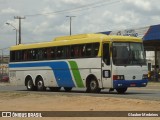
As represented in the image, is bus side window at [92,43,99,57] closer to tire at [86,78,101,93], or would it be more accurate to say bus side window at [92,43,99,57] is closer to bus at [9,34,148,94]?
bus at [9,34,148,94]

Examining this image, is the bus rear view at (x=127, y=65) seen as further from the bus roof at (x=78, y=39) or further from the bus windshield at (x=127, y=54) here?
the bus roof at (x=78, y=39)

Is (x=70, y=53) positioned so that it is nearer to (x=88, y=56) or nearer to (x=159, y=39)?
(x=88, y=56)

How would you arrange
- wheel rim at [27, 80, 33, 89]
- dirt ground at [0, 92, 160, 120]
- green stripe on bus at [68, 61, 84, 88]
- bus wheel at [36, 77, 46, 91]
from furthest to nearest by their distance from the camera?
wheel rim at [27, 80, 33, 89] → bus wheel at [36, 77, 46, 91] → green stripe on bus at [68, 61, 84, 88] → dirt ground at [0, 92, 160, 120]

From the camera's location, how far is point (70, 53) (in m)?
30.7

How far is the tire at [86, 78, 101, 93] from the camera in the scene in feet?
94.6

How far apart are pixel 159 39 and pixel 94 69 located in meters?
21.6

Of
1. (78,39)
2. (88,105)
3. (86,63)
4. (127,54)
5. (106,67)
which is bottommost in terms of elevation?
(88,105)

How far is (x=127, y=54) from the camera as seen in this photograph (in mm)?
27859

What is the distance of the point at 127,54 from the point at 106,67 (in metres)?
1.34

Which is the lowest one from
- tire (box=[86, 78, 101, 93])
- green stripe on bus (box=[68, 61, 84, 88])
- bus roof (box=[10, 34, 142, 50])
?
tire (box=[86, 78, 101, 93])

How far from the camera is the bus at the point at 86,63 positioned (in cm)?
2778

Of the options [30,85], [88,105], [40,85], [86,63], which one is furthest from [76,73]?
[88,105]

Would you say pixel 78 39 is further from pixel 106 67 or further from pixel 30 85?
pixel 30 85

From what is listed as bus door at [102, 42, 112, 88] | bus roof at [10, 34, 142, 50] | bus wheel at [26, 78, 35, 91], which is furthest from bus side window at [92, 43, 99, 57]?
bus wheel at [26, 78, 35, 91]
